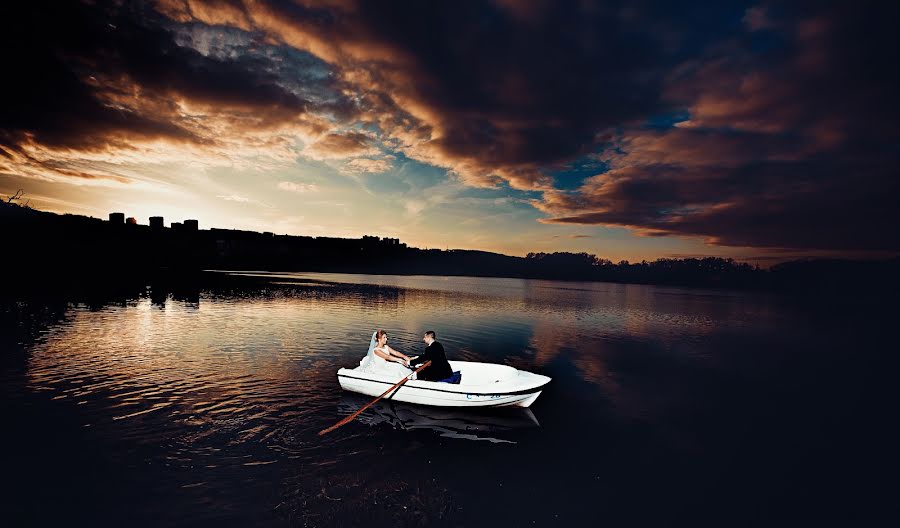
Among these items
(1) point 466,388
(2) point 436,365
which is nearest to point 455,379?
(2) point 436,365

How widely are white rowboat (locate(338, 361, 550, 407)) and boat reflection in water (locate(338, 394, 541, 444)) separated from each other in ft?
1.34

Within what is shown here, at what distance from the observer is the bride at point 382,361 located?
14.5m

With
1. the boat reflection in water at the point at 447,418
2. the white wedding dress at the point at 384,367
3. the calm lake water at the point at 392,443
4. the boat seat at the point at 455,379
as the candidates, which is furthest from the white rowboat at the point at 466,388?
the calm lake water at the point at 392,443

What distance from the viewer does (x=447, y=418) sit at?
1406 centimetres

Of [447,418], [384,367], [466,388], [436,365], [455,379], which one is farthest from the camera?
[455,379]

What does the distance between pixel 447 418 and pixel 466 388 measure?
61.6 inches

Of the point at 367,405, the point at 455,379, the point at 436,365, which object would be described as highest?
the point at 436,365

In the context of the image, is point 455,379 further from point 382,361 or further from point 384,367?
point 382,361

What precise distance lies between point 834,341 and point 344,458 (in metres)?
59.8

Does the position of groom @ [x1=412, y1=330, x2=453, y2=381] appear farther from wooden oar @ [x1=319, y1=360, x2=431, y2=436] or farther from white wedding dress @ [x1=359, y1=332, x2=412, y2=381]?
white wedding dress @ [x1=359, y1=332, x2=412, y2=381]

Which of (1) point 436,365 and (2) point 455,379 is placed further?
(2) point 455,379

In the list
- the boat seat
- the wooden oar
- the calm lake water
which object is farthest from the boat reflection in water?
the boat seat

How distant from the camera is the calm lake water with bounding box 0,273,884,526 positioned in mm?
8859

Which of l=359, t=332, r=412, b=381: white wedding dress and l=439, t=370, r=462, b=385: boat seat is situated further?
l=439, t=370, r=462, b=385: boat seat
